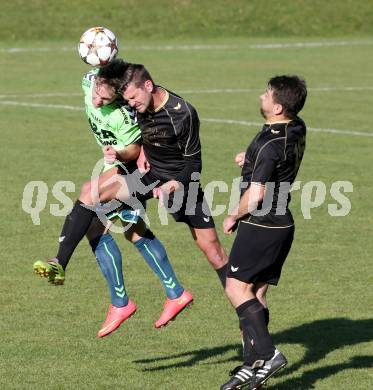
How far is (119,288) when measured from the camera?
9750 mm

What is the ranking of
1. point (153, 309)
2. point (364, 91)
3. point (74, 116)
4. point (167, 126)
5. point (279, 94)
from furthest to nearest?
point (364, 91) < point (74, 116) < point (153, 309) < point (167, 126) < point (279, 94)

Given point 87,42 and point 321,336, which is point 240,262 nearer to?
point 321,336

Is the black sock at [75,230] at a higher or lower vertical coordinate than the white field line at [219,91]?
lower

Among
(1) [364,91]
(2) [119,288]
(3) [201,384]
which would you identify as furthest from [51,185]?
(1) [364,91]

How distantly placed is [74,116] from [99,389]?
16.1 meters

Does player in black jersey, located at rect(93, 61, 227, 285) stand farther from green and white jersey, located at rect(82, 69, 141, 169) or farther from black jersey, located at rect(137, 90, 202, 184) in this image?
green and white jersey, located at rect(82, 69, 141, 169)

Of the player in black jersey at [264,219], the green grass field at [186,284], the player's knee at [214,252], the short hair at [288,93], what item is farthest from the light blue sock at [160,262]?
the short hair at [288,93]

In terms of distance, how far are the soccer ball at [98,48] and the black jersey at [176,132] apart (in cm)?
73

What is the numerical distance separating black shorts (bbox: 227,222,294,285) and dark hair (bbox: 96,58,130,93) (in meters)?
1.77

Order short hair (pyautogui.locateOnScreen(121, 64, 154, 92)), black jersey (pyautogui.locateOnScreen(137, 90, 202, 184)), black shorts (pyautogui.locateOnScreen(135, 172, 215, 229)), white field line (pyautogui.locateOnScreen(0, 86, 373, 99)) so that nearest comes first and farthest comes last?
short hair (pyautogui.locateOnScreen(121, 64, 154, 92)) < black jersey (pyautogui.locateOnScreen(137, 90, 202, 184)) < black shorts (pyautogui.locateOnScreen(135, 172, 215, 229)) < white field line (pyautogui.locateOnScreen(0, 86, 373, 99))

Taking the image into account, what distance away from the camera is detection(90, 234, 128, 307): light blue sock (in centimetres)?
970

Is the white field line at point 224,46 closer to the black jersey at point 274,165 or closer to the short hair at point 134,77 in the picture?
the short hair at point 134,77

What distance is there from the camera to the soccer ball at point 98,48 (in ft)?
32.6

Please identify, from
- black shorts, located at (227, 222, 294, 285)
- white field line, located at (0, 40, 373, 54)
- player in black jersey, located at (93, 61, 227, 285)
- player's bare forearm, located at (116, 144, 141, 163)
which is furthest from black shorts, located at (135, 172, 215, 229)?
white field line, located at (0, 40, 373, 54)
